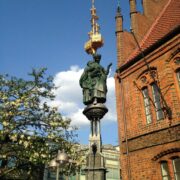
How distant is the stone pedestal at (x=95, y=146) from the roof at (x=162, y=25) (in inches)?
327

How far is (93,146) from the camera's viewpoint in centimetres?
625

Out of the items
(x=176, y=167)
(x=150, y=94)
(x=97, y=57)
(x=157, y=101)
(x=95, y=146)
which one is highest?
(x=150, y=94)

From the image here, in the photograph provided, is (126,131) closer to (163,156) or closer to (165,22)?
(163,156)

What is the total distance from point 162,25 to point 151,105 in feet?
19.1

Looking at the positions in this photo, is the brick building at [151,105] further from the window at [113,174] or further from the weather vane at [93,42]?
the window at [113,174]

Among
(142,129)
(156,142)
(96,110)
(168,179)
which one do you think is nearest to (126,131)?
(142,129)

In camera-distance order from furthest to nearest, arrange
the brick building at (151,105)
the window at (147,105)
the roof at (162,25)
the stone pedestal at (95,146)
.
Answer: the roof at (162,25) < the window at (147,105) < the brick building at (151,105) < the stone pedestal at (95,146)

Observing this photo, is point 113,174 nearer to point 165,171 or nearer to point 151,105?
point 151,105

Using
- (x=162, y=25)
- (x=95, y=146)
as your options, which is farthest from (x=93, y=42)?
(x=162, y=25)

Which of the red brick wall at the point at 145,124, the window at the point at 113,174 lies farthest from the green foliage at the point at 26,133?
the window at the point at 113,174

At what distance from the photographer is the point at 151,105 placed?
42.1 ft

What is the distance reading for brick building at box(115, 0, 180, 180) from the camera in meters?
11.2

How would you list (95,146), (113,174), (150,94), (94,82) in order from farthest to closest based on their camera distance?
(113,174)
(150,94)
(94,82)
(95,146)

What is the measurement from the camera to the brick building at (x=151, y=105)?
1125cm
